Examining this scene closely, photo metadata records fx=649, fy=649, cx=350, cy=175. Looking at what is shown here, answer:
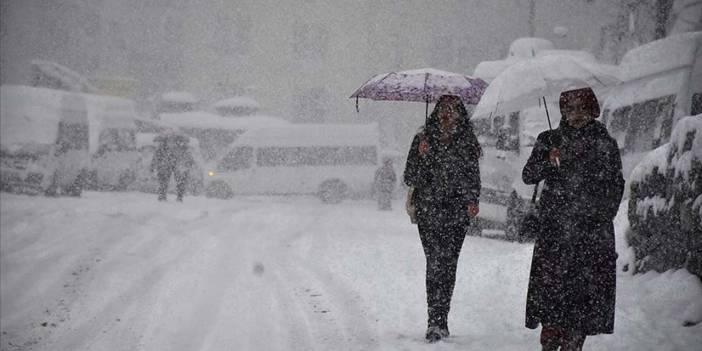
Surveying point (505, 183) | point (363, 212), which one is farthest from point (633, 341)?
point (363, 212)

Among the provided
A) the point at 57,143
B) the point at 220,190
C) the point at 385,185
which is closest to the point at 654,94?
the point at 385,185

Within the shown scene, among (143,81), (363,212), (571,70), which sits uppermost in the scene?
(143,81)

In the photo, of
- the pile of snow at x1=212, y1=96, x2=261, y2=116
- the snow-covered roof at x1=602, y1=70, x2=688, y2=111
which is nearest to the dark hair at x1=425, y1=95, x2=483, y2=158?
the snow-covered roof at x1=602, y1=70, x2=688, y2=111

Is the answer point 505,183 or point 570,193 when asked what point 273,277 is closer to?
point 570,193

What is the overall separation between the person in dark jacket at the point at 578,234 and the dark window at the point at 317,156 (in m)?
16.4

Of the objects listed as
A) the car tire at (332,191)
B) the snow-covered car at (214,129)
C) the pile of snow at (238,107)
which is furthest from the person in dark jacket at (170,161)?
the pile of snow at (238,107)

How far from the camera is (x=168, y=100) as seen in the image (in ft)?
114

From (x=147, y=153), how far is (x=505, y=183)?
42.3 ft

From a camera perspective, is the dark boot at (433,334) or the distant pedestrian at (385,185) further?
the distant pedestrian at (385,185)

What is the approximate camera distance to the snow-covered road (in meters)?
5.21

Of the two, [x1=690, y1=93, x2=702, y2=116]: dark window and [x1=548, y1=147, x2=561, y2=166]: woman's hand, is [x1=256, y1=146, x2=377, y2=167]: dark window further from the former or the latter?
[x1=548, y1=147, x2=561, y2=166]: woman's hand

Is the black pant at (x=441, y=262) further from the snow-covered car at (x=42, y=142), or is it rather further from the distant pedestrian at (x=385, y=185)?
the snow-covered car at (x=42, y=142)

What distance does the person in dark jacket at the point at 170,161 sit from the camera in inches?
676

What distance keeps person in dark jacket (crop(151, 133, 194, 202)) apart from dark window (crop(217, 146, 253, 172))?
3.10 metres
